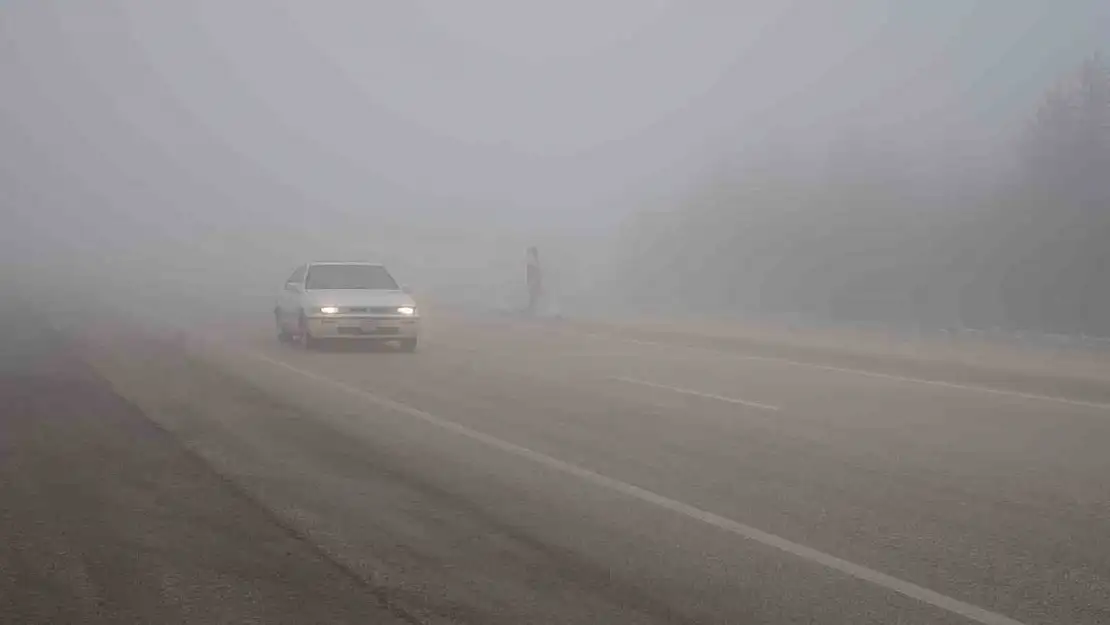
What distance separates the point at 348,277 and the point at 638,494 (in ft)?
41.7

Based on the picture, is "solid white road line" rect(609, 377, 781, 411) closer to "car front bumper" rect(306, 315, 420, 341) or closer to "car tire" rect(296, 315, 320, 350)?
"car front bumper" rect(306, 315, 420, 341)

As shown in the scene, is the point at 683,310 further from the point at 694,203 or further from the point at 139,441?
the point at 139,441

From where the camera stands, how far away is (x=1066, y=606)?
5.22 meters

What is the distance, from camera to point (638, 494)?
745 centimetres

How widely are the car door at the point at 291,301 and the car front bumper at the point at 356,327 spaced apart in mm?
846

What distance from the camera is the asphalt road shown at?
5.35 metres

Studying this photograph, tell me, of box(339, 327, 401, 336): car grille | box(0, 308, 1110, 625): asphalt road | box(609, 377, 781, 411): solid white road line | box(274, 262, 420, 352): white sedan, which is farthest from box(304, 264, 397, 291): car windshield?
box(609, 377, 781, 411): solid white road line

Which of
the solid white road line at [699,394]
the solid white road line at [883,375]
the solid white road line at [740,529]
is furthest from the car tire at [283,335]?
the solid white road line at [740,529]

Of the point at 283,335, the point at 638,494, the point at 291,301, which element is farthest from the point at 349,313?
the point at 638,494

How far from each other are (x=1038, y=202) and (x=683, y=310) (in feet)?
39.1

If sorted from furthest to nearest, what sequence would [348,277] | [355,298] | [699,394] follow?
[348,277] → [355,298] → [699,394]

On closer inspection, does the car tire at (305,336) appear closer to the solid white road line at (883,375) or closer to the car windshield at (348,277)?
the car windshield at (348,277)

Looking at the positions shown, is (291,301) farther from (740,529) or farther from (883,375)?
(740,529)

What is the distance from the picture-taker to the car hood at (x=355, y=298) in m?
17.7
